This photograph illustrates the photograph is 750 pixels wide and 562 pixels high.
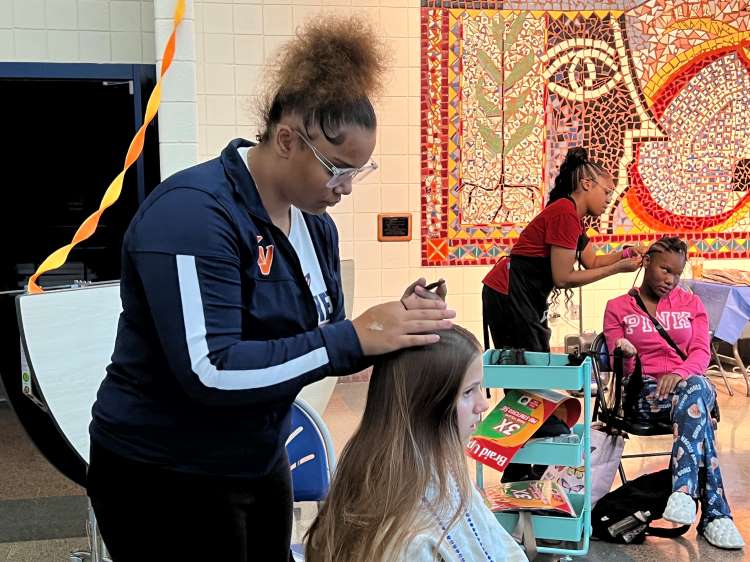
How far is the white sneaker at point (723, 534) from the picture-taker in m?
3.21

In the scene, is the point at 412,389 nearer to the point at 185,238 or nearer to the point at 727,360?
the point at 185,238

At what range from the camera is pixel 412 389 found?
1.52 metres

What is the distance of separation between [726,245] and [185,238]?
5676 mm

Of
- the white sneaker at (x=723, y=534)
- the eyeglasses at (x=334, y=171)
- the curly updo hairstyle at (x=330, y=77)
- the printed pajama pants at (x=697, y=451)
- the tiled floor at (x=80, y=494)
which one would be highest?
the curly updo hairstyle at (x=330, y=77)

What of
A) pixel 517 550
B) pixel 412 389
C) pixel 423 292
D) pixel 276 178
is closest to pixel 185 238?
pixel 276 178

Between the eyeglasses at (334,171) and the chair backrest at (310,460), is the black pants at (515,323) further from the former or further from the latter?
the eyeglasses at (334,171)

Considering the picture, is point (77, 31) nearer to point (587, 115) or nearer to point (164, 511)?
point (587, 115)

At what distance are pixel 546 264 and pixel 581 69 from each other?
2.47 meters

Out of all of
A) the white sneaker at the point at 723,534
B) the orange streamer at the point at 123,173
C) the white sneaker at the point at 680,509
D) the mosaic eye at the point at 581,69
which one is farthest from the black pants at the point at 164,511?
the mosaic eye at the point at 581,69

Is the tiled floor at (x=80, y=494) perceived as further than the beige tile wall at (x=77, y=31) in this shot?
No

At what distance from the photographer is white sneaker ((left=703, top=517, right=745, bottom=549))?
126 inches

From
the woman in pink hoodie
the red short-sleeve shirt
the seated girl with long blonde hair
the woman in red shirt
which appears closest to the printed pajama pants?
the woman in pink hoodie

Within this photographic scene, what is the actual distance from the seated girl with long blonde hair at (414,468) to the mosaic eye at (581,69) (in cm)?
471

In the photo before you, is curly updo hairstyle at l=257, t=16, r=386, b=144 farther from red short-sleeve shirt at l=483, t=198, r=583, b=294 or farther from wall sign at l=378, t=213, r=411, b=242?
wall sign at l=378, t=213, r=411, b=242
